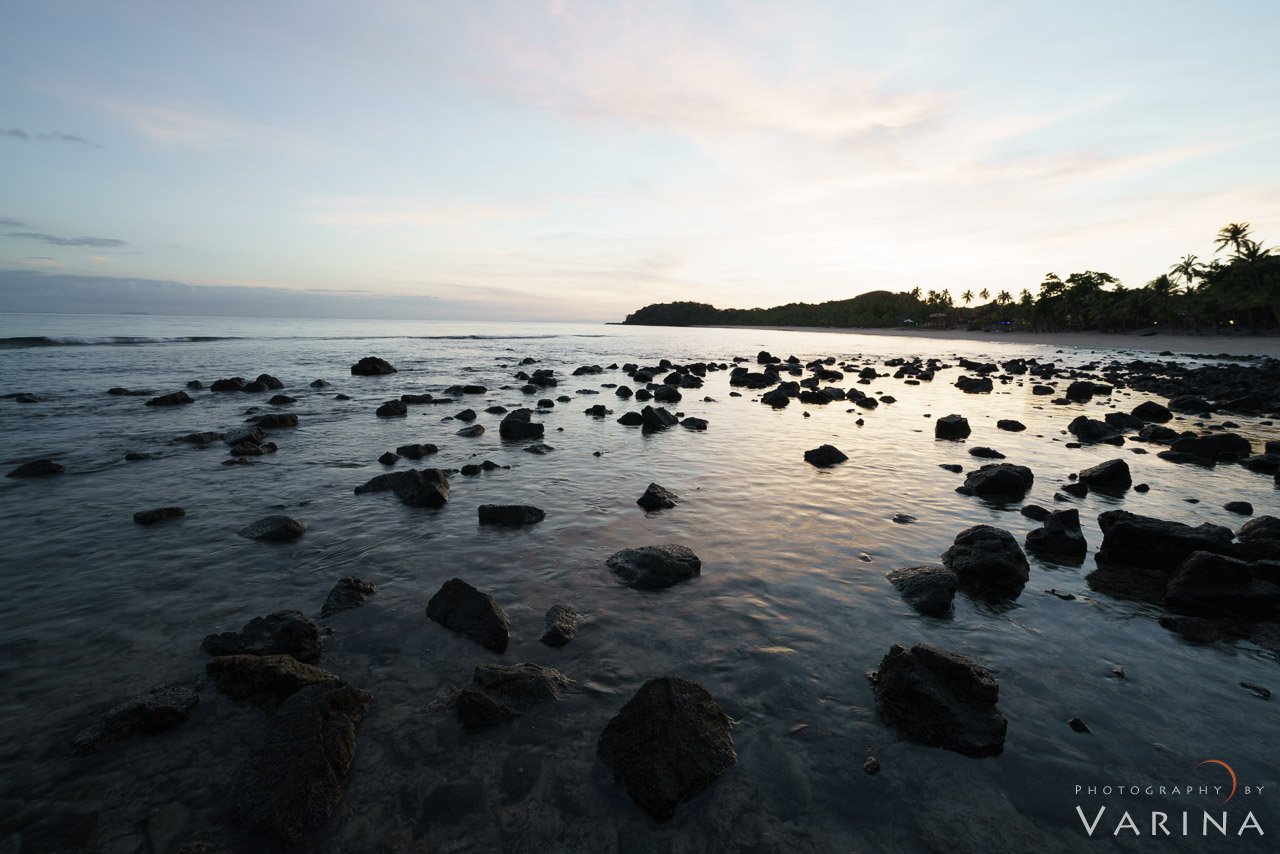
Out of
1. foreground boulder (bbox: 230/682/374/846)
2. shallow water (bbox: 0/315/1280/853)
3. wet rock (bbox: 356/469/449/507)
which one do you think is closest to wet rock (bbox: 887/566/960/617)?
shallow water (bbox: 0/315/1280/853)

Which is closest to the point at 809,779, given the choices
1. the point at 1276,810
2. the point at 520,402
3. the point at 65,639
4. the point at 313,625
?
the point at 1276,810

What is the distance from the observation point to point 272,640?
6.19 metres

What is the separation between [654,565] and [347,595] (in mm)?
4282

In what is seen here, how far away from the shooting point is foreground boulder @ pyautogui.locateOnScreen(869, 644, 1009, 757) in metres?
5.01

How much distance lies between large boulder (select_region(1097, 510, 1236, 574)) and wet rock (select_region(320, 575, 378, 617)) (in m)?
11.4

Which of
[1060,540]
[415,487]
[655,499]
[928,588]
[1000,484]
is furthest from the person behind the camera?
[1000,484]

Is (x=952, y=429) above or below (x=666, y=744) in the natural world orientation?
above

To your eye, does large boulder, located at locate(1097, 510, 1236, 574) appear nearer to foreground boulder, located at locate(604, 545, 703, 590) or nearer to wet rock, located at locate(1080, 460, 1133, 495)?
wet rock, located at locate(1080, 460, 1133, 495)

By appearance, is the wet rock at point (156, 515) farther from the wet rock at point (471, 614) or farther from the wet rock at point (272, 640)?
the wet rock at point (471, 614)

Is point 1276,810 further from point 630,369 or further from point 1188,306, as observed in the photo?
point 1188,306

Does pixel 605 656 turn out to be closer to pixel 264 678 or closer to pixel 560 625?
pixel 560 625

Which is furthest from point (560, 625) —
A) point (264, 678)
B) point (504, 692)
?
point (264, 678)

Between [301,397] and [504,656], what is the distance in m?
27.5

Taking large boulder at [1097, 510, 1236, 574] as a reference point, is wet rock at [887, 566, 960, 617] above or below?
below
